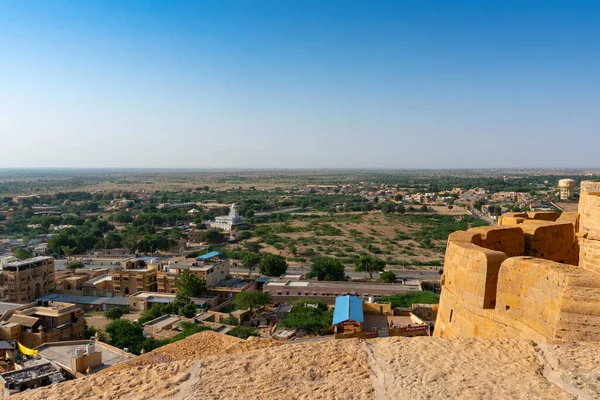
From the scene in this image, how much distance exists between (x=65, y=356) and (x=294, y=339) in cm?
1018

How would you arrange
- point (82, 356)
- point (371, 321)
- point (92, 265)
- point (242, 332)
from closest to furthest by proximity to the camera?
point (82, 356), point (242, 332), point (371, 321), point (92, 265)

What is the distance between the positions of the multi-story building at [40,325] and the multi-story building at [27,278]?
7524 millimetres

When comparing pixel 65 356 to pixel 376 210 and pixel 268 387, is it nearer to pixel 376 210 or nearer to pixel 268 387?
pixel 268 387

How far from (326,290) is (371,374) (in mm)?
30318

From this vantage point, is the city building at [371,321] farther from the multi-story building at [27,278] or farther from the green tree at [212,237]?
the green tree at [212,237]

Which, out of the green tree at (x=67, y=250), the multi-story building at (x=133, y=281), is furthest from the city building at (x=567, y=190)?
the green tree at (x=67, y=250)

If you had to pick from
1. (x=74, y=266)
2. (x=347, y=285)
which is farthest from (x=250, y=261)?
(x=74, y=266)

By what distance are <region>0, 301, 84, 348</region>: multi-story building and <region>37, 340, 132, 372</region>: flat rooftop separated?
3.81 m

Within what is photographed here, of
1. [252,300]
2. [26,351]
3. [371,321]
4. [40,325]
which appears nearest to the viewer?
[26,351]

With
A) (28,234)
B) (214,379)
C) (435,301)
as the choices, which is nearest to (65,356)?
(214,379)

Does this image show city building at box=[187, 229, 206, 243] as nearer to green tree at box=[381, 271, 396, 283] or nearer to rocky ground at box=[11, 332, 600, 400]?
green tree at box=[381, 271, 396, 283]

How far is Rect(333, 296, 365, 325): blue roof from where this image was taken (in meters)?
23.0

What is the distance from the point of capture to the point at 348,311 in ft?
78.8

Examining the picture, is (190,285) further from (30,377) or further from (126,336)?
(30,377)
